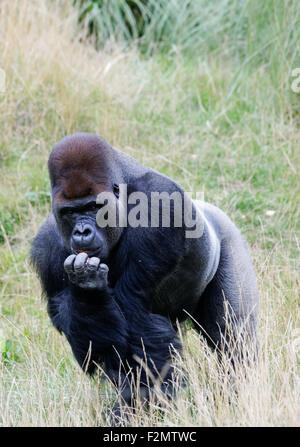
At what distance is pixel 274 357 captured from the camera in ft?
Result: 11.1

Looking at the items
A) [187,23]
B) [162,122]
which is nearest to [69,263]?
[162,122]

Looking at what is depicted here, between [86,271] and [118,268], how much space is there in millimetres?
344

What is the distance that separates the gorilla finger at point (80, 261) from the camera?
9.68ft

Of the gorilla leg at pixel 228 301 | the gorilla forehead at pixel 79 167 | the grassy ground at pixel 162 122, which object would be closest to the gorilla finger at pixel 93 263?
the gorilla forehead at pixel 79 167

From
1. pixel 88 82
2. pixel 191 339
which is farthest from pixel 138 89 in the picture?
pixel 191 339

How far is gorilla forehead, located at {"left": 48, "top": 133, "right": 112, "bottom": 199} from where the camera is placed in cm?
303

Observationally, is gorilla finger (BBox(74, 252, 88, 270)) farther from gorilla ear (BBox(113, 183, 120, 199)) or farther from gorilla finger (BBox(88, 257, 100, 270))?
gorilla ear (BBox(113, 183, 120, 199))

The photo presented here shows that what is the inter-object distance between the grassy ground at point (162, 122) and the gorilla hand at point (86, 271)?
1.23 m

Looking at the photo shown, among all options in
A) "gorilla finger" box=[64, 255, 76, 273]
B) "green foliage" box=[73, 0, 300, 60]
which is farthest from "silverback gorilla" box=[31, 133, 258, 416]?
"green foliage" box=[73, 0, 300, 60]

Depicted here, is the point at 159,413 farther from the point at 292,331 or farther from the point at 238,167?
the point at 238,167

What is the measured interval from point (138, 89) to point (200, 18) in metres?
1.50

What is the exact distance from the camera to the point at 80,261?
9.68 ft

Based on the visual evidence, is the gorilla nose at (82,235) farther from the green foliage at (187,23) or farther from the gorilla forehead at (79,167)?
the green foliage at (187,23)

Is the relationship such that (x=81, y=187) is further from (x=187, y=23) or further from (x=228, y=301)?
(x=187, y=23)
